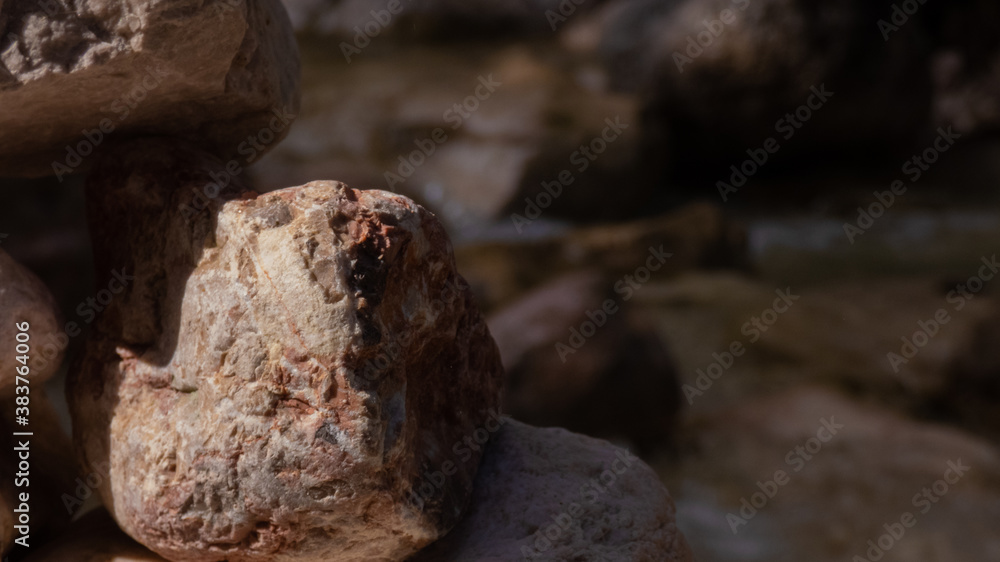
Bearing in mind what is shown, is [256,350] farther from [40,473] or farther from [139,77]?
[40,473]

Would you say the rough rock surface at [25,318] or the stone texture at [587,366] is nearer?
the rough rock surface at [25,318]

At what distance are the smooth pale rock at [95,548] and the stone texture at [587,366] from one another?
3.32m

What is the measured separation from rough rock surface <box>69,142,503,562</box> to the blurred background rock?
352 centimetres

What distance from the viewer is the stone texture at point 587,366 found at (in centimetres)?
553

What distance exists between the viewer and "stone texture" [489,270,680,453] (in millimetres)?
5527

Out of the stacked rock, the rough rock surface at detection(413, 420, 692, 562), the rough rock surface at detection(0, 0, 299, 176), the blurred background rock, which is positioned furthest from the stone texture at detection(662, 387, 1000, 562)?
the rough rock surface at detection(0, 0, 299, 176)

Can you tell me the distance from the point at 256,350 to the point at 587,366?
13.1ft

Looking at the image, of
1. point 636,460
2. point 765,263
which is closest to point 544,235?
point 765,263

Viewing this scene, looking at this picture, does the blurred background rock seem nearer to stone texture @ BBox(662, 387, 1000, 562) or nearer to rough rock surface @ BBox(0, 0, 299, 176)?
stone texture @ BBox(662, 387, 1000, 562)

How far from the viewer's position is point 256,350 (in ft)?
5.78

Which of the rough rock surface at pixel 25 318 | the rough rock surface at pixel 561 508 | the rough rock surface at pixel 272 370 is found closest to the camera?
the rough rock surface at pixel 272 370

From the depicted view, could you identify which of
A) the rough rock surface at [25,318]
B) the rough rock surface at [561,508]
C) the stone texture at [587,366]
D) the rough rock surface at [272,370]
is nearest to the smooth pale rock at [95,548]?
the rough rock surface at [272,370]

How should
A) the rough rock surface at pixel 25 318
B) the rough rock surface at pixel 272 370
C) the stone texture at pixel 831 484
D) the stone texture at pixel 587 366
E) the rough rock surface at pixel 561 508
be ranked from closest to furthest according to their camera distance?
the rough rock surface at pixel 272 370 < the rough rock surface at pixel 25 318 < the rough rock surface at pixel 561 508 < the stone texture at pixel 831 484 < the stone texture at pixel 587 366

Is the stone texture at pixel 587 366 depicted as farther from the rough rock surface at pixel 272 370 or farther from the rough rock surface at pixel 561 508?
the rough rock surface at pixel 272 370
